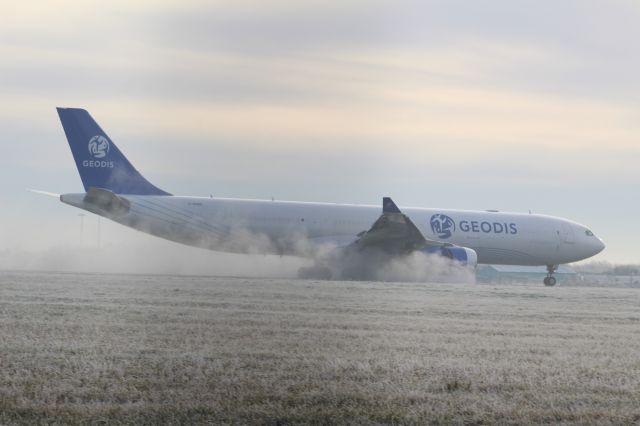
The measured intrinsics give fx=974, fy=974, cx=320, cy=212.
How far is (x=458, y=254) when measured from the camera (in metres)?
37.7

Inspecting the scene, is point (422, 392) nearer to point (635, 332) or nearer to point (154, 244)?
point (635, 332)

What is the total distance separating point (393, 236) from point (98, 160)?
12.0 metres

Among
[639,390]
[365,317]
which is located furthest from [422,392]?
[365,317]

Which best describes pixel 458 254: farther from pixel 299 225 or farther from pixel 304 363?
pixel 304 363

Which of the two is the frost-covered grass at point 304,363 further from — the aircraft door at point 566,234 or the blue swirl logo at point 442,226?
the aircraft door at point 566,234

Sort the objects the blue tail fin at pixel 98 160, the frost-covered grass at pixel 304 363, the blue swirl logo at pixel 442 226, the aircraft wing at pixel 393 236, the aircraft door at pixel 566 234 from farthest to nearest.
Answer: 1. the aircraft door at pixel 566 234
2. the blue swirl logo at pixel 442 226
3. the blue tail fin at pixel 98 160
4. the aircraft wing at pixel 393 236
5. the frost-covered grass at pixel 304 363

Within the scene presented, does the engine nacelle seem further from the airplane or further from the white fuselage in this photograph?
the white fuselage

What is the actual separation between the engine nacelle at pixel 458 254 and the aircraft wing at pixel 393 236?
348 millimetres

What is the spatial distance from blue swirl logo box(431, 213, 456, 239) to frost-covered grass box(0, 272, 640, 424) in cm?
2142

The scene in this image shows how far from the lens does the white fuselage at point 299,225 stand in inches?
1508

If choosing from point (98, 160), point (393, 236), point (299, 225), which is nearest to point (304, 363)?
point (393, 236)

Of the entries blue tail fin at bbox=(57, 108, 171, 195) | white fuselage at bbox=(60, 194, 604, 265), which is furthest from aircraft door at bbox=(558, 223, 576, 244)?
blue tail fin at bbox=(57, 108, 171, 195)

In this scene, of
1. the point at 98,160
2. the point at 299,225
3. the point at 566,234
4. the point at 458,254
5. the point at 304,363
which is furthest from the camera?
the point at 566,234

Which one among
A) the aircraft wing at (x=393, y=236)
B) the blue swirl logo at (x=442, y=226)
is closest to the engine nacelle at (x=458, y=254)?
the aircraft wing at (x=393, y=236)
